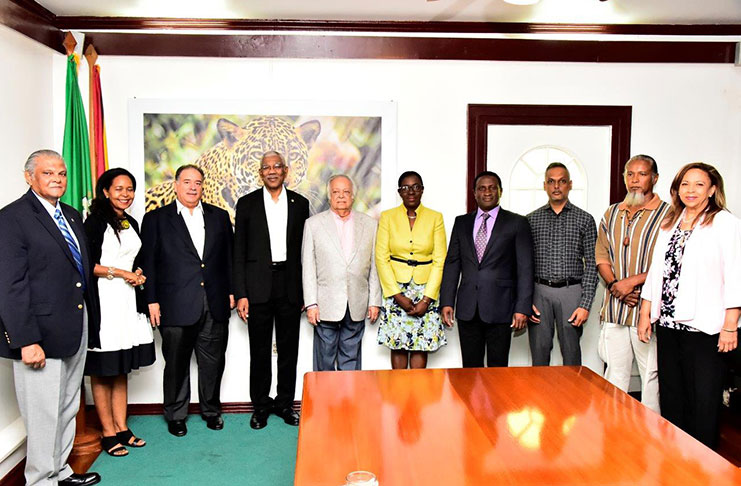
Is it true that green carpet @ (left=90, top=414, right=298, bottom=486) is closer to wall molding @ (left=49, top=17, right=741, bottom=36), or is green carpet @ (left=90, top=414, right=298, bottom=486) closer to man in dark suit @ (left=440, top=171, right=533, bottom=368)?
man in dark suit @ (left=440, top=171, right=533, bottom=368)

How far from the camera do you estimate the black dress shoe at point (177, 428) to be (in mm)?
4066

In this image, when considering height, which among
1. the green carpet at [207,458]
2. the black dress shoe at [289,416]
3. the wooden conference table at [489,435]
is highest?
the wooden conference table at [489,435]

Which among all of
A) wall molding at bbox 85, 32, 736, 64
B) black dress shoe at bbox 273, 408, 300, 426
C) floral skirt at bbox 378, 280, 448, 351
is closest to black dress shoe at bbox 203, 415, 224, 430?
black dress shoe at bbox 273, 408, 300, 426

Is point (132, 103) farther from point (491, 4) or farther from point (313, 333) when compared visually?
point (491, 4)

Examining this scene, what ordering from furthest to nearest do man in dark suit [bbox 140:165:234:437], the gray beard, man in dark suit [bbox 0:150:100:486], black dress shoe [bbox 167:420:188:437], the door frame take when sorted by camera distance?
the door frame, black dress shoe [bbox 167:420:188:437], man in dark suit [bbox 140:165:234:437], the gray beard, man in dark suit [bbox 0:150:100:486]

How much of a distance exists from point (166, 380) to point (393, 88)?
8.73ft

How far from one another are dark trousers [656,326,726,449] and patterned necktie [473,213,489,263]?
1.17m

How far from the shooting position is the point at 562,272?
4.04m

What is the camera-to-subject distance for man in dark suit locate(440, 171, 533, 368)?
3992mm

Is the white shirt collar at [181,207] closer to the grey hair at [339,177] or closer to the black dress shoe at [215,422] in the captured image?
the grey hair at [339,177]

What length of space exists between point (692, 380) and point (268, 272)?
2.63m

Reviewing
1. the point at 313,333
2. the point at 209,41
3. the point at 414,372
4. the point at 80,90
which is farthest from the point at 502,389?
the point at 80,90

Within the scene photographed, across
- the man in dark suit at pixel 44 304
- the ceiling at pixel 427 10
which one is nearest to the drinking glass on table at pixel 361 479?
the man in dark suit at pixel 44 304

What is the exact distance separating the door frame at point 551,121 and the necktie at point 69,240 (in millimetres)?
2714
